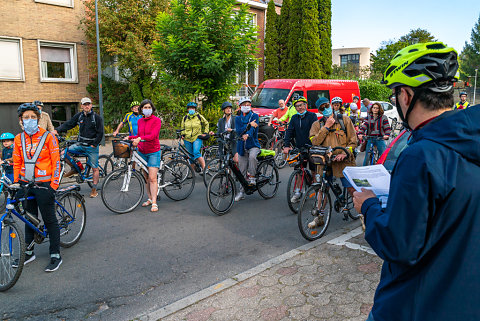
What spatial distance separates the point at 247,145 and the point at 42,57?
14.5 metres

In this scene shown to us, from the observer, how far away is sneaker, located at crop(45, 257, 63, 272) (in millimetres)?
4766

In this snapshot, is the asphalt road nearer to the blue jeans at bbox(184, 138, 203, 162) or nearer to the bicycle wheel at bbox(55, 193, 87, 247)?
the bicycle wheel at bbox(55, 193, 87, 247)

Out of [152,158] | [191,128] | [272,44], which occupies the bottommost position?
[152,158]

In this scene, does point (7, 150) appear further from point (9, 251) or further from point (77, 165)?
point (9, 251)

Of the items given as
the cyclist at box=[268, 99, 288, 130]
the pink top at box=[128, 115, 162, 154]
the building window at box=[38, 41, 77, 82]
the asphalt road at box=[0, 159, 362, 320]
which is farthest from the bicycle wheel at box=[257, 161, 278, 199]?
the building window at box=[38, 41, 77, 82]

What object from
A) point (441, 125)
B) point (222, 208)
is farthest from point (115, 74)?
point (441, 125)

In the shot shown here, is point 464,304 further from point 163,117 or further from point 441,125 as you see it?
point 163,117

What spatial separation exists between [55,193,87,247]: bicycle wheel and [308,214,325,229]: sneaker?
129 inches

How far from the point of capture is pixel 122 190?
7.22 m

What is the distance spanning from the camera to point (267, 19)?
29344mm

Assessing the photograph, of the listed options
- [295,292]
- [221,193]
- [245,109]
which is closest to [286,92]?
[245,109]

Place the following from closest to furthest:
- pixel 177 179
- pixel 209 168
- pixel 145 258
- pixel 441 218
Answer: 1. pixel 441 218
2. pixel 145 258
3. pixel 177 179
4. pixel 209 168

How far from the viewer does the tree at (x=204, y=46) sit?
12777 mm

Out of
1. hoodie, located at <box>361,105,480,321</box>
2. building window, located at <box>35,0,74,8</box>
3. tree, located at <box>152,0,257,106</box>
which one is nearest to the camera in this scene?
hoodie, located at <box>361,105,480,321</box>
